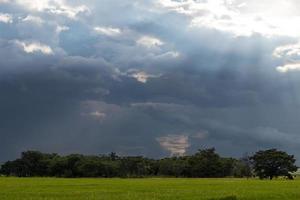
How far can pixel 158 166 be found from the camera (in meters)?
167

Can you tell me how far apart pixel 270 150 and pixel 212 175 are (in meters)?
19.2

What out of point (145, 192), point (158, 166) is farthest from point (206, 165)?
point (145, 192)

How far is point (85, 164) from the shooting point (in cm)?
14412

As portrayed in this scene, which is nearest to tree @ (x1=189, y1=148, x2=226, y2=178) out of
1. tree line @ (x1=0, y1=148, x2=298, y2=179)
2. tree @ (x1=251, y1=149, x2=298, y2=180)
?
tree line @ (x1=0, y1=148, x2=298, y2=179)

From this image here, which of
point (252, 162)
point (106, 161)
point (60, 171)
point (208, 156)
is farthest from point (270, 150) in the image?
point (60, 171)

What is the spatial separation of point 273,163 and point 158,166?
37.3 meters

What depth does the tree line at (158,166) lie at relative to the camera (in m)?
149

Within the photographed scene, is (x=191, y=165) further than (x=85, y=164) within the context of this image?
Yes

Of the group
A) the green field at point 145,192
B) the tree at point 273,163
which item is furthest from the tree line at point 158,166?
the green field at point 145,192

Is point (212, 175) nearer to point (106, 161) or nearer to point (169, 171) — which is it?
point (169, 171)

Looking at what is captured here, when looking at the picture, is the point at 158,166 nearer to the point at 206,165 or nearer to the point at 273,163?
the point at 206,165

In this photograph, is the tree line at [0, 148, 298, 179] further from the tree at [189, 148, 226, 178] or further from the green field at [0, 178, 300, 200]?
the green field at [0, 178, 300, 200]

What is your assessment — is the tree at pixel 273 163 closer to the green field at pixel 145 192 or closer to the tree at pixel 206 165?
the tree at pixel 206 165

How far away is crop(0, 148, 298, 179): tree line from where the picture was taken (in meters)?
149
